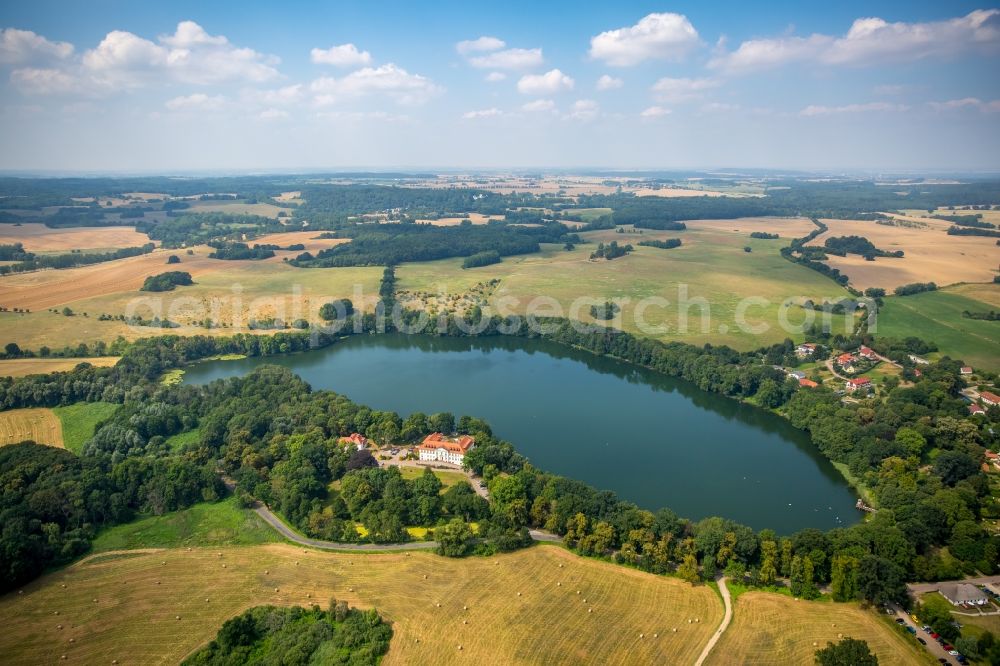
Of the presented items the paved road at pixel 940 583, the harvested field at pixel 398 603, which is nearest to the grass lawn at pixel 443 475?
the harvested field at pixel 398 603

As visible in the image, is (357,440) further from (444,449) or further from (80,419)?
(80,419)

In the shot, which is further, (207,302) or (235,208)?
(235,208)

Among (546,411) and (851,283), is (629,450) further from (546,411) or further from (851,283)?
(851,283)

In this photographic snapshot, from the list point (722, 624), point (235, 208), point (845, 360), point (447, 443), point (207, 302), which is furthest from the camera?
point (235, 208)

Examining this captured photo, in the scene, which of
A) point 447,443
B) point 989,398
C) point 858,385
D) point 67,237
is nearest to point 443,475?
point 447,443

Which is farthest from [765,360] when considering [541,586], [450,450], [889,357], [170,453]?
[170,453]

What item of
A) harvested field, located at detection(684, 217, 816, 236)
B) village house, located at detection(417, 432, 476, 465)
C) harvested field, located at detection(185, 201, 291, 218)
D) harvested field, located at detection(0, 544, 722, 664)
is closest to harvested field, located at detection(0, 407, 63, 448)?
harvested field, located at detection(0, 544, 722, 664)

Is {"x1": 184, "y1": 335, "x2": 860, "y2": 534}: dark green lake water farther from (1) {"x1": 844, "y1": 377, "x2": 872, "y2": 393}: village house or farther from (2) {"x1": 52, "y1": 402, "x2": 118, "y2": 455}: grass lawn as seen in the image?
(2) {"x1": 52, "y1": 402, "x2": 118, "y2": 455}: grass lawn
